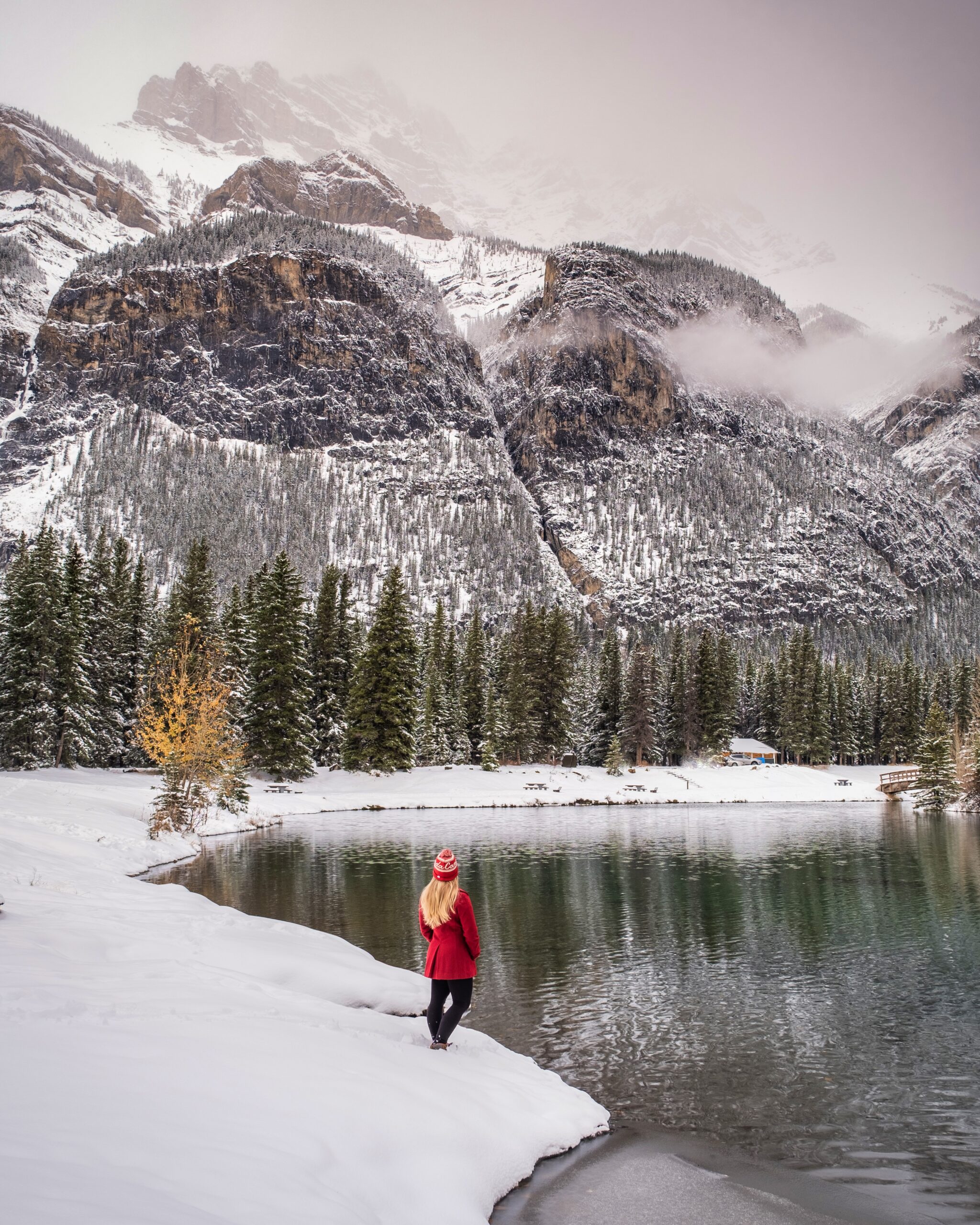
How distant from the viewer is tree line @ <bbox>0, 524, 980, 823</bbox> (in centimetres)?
4594

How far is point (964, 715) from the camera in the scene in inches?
3971

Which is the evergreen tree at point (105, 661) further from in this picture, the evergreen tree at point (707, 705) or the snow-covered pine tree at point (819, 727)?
the snow-covered pine tree at point (819, 727)

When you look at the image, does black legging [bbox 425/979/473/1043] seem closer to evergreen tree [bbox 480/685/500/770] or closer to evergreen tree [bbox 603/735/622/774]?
evergreen tree [bbox 480/685/500/770]

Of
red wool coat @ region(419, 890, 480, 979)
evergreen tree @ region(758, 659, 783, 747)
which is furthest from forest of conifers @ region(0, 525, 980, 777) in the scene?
red wool coat @ region(419, 890, 480, 979)

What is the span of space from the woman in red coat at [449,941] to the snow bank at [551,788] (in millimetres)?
36623

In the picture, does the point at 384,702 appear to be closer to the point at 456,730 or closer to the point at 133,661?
the point at 456,730

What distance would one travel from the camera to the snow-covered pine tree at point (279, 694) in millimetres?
53688

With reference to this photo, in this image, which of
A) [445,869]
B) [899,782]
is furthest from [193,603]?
[899,782]

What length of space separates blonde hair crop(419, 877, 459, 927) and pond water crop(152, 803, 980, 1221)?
3074 millimetres

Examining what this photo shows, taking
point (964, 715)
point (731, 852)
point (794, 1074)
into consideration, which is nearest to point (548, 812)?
point (731, 852)

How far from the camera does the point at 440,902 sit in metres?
9.31

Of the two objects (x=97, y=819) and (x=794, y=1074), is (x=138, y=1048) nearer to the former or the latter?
(x=794, y=1074)

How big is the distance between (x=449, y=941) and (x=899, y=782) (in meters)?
73.1

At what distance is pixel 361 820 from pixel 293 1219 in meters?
42.8
